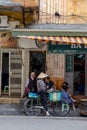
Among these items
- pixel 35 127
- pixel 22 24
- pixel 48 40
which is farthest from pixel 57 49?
pixel 35 127

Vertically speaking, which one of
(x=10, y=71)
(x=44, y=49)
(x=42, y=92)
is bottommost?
(x=42, y=92)

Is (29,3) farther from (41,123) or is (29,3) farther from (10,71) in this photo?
(41,123)

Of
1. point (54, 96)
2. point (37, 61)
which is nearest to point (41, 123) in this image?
point (54, 96)

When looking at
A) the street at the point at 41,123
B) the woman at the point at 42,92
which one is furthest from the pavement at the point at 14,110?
the street at the point at 41,123

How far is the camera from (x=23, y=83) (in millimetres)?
20391

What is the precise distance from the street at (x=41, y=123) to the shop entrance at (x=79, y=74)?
16.8 feet

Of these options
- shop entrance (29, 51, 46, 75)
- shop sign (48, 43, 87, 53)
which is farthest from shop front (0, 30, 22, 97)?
shop sign (48, 43, 87, 53)

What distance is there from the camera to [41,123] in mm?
14227

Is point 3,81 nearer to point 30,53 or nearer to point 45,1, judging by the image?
point 30,53

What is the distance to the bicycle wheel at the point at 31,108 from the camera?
16.7 m

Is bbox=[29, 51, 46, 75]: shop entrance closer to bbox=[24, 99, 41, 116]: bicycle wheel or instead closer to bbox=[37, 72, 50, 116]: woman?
bbox=[37, 72, 50, 116]: woman

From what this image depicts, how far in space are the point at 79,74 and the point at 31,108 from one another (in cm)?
485

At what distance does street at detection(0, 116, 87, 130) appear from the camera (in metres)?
13.2

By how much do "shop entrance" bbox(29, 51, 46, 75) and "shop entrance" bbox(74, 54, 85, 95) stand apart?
1.55m
